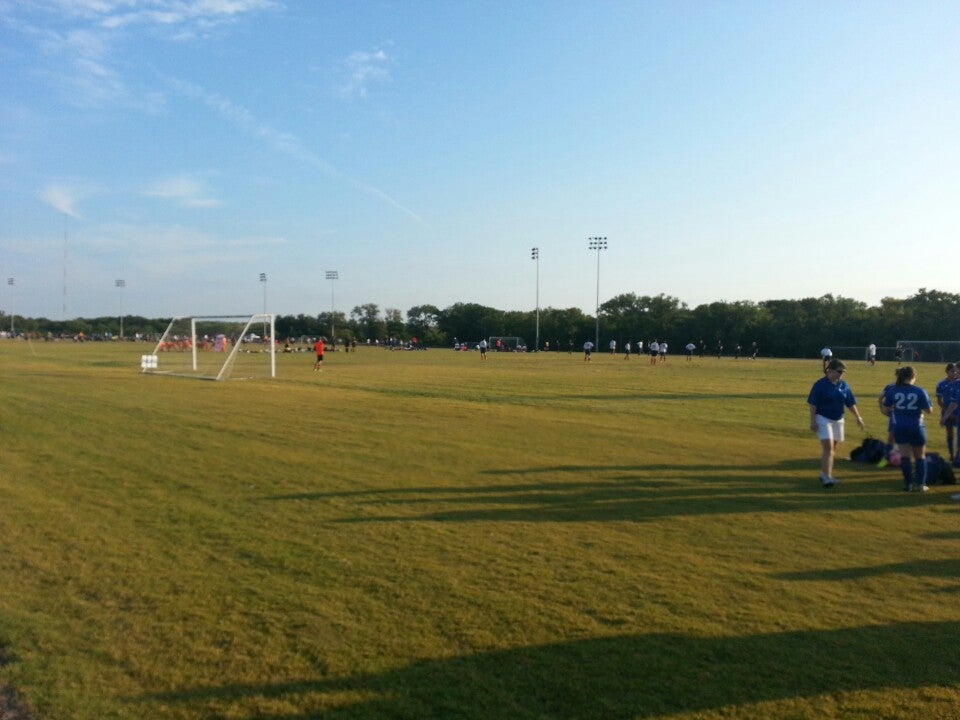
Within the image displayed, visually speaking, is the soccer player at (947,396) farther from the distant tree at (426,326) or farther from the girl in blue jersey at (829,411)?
the distant tree at (426,326)

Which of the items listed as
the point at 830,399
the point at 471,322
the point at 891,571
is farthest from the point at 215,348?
the point at 471,322

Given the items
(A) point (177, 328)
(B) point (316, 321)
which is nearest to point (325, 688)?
(A) point (177, 328)

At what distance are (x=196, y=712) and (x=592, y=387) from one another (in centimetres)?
2474

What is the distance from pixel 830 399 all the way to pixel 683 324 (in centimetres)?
9311

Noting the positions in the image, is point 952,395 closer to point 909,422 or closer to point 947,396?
point 947,396

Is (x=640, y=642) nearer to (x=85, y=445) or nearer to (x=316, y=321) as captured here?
(x=85, y=445)

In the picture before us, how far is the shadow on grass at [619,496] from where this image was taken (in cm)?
867

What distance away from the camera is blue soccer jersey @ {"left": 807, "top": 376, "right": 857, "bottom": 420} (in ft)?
33.9

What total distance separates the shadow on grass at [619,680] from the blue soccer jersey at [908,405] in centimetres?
543

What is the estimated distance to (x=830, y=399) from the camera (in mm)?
10352

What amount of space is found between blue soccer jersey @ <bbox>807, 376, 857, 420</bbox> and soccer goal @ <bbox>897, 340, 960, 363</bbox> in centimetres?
6272

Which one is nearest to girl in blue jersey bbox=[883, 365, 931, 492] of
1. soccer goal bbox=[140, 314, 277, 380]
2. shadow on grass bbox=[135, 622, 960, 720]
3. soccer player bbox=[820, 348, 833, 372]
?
soccer player bbox=[820, 348, 833, 372]

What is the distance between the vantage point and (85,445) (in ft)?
43.3

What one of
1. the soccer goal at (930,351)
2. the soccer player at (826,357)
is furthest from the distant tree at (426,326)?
the soccer player at (826,357)
